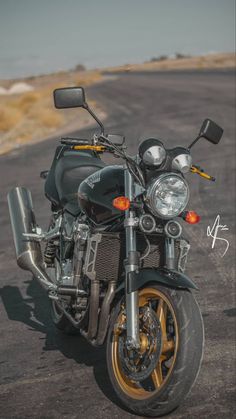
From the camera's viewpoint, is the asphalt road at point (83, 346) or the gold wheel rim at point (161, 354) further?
the asphalt road at point (83, 346)

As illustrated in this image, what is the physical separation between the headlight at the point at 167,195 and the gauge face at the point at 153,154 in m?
0.10

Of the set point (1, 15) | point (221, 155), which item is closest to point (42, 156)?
point (221, 155)

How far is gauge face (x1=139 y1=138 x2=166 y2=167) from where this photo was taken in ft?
14.2

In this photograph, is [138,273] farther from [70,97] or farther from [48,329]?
[48,329]

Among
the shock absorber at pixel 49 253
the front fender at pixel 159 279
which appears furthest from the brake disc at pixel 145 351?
the shock absorber at pixel 49 253

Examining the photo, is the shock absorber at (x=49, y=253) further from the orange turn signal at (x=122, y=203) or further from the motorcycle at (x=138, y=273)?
the orange turn signal at (x=122, y=203)

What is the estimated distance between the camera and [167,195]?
436cm

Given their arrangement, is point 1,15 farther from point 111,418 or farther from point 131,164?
point 111,418

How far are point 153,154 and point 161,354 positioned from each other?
4.01ft

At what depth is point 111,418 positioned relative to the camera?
4.48 m

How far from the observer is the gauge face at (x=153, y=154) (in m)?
4.34

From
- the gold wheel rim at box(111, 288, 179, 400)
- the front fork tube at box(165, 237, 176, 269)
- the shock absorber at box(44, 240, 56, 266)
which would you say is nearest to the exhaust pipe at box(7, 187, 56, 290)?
the shock absorber at box(44, 240, 56, 266)

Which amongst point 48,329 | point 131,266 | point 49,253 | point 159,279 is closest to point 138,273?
point 131,266

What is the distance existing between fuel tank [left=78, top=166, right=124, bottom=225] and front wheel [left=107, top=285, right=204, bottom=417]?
63 centimetres
